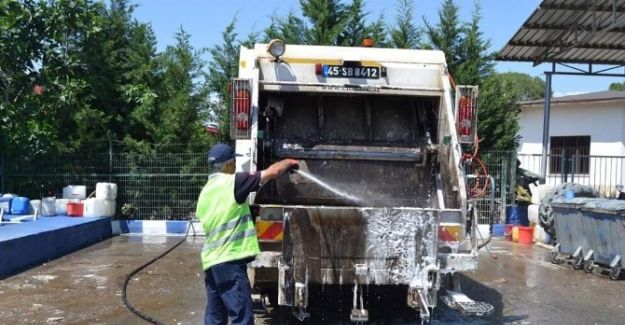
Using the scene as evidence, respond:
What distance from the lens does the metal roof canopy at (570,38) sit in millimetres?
13117

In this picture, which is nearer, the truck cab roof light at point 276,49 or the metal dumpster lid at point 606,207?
the truck cab roof light at point 276,49

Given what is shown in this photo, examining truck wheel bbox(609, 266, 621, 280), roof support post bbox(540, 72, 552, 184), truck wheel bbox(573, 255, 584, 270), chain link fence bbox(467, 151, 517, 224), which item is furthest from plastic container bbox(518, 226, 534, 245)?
truck wheel bbox(609, 266, 621, 280)

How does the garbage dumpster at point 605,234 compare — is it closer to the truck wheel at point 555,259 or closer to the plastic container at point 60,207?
the truck wheel at point 555,259

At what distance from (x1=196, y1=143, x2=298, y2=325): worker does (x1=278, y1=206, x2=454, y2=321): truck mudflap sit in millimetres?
882

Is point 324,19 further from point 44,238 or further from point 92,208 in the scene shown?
point 44,238

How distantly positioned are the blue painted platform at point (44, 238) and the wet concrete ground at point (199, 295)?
202 mm

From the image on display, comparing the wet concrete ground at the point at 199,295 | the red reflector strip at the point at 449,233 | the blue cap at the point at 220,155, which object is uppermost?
the blue cap at the point at 220,155

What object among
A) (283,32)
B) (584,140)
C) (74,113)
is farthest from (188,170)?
(584,140)

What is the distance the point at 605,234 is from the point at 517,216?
475 centimetres

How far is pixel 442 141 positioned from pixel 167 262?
4860mm

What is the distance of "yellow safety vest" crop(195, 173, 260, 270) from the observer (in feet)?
14.1

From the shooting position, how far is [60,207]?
12453 millimetres

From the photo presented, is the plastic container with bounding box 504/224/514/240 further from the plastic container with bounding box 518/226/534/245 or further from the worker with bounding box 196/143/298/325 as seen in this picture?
the worker with bounding box 196/143/298/325

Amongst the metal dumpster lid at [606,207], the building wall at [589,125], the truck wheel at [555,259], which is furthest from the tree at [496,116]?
the building wall at [589,125]
